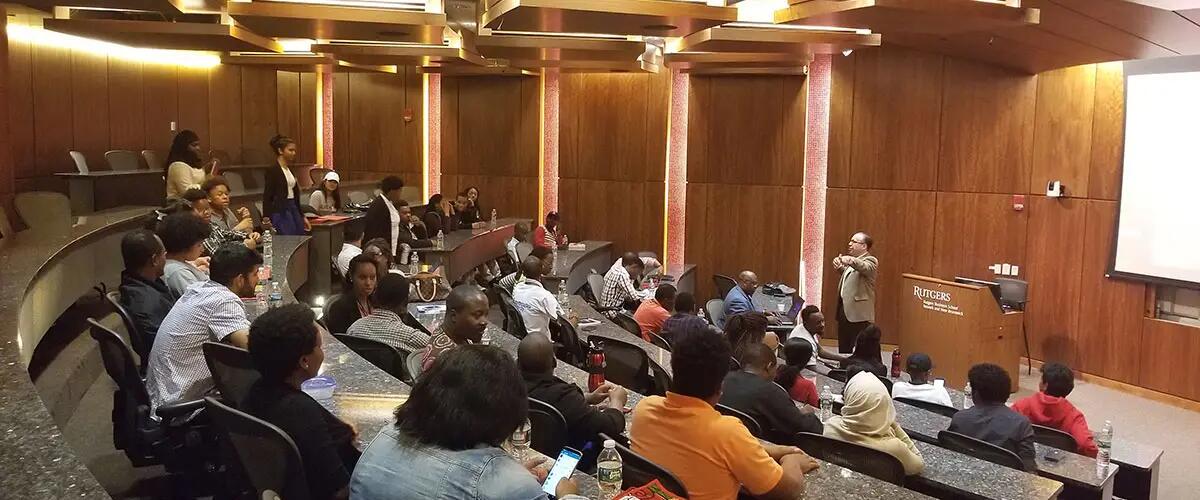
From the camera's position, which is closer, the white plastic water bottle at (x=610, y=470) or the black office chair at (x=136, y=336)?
the white plastic water bottle at (x=610, y=470)

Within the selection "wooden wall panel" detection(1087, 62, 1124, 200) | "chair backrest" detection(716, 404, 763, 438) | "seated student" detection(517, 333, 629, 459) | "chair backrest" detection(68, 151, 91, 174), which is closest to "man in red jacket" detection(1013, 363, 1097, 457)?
"chair backrest" detection(716, 404, 763, 438)

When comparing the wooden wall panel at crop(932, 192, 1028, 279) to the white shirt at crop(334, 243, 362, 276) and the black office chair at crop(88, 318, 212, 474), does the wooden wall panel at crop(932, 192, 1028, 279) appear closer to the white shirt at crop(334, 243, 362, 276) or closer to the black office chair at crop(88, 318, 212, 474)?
the white shirt at crop(334, 243, 362, 276)

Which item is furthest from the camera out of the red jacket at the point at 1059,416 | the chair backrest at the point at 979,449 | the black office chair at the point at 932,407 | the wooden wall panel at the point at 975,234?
the wooden wall panel at the point at 975,234

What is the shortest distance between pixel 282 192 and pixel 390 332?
3.70 meters

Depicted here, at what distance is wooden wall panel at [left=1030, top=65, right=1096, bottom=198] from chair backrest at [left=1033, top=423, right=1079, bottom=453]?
5019 mm

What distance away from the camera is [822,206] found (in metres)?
11.4

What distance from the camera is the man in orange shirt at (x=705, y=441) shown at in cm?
269

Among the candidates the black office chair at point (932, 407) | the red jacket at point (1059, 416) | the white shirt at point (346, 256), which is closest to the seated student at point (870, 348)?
the black office chair at point (932, 407)

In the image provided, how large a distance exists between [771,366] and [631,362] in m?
1.14

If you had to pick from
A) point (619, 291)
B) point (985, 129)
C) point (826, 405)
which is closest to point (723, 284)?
point (619, 291)

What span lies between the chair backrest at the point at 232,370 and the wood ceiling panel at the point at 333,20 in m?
3.76

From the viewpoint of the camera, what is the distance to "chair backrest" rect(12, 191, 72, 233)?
694 centimetres

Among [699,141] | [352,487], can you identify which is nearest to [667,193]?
[699,141]

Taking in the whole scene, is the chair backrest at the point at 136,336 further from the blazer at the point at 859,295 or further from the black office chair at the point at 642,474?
the blazer at the point at 859,295
